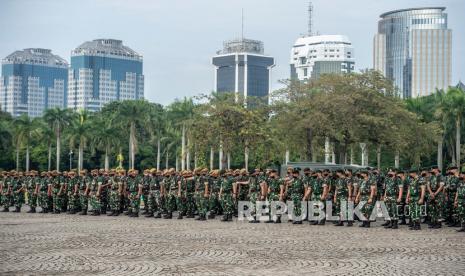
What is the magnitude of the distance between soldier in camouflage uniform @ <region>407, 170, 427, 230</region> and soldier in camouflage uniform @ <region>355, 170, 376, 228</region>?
1009 mm

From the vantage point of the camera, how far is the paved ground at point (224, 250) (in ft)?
39.4

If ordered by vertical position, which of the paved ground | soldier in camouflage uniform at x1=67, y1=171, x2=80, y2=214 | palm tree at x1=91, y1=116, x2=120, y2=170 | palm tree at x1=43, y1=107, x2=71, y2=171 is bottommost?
the paved ground

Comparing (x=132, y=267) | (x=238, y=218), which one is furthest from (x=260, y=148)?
(x=132, y=267)

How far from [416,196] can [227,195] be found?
19.2ft

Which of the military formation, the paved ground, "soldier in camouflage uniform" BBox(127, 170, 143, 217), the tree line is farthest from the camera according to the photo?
the tree line

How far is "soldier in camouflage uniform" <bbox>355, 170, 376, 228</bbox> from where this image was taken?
20703 mm

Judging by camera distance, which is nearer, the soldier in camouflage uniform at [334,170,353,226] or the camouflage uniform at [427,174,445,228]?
the camouflage uniform at [427,174,445,228]

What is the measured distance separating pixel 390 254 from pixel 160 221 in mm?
10350

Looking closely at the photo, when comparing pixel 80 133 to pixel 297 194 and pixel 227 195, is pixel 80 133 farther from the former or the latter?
pixel 297 194

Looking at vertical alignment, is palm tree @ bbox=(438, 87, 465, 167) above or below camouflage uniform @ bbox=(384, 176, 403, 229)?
above

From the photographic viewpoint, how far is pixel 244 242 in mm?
16203

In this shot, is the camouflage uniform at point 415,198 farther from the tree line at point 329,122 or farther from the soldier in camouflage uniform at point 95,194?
the tree line at point 329,122

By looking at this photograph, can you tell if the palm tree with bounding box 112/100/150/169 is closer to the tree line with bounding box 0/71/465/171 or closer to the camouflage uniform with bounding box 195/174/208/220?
the tree line with bounding box 0/71/465/171

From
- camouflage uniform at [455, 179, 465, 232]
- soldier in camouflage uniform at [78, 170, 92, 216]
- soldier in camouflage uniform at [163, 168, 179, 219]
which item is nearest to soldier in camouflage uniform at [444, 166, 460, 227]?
camouflage uniform at [455, 179, 465, 232]
